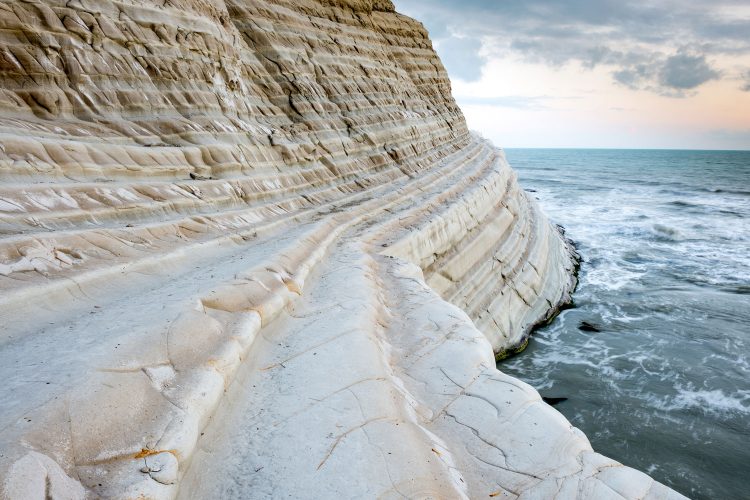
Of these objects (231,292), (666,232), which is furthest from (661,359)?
(666,232)

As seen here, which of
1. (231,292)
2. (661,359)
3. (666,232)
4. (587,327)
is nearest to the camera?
(231,292)

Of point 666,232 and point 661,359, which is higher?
point 666,232

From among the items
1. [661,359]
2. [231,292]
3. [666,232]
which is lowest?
[661,359]

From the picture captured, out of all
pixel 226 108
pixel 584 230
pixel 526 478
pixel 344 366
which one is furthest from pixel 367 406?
pixel 584 230

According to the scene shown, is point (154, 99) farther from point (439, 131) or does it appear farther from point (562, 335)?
point (439, 131)

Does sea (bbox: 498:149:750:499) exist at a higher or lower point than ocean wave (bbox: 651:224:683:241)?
lower

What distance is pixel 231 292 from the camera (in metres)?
3.41

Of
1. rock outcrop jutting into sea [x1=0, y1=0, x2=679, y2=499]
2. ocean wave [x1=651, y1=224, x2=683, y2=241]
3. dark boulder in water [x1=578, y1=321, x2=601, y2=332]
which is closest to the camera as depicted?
rock outcrop jutting into sea [x1=0, y1=0, x2=679, y2=499]

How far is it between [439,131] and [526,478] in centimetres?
1296

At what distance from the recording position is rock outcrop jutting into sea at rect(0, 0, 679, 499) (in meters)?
2.06

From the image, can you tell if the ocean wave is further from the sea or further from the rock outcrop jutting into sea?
the rock outcrop jutting into sea

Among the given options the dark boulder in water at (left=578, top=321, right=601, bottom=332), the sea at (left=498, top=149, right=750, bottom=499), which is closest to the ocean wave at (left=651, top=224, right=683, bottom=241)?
the sea at (left=498, top=149, right=750, bottom=499)

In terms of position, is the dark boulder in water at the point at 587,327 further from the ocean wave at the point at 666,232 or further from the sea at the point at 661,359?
the ocean wave at the point at 666,232

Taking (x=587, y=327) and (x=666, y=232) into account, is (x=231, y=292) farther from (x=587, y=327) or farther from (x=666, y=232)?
(x=666, y=232)
